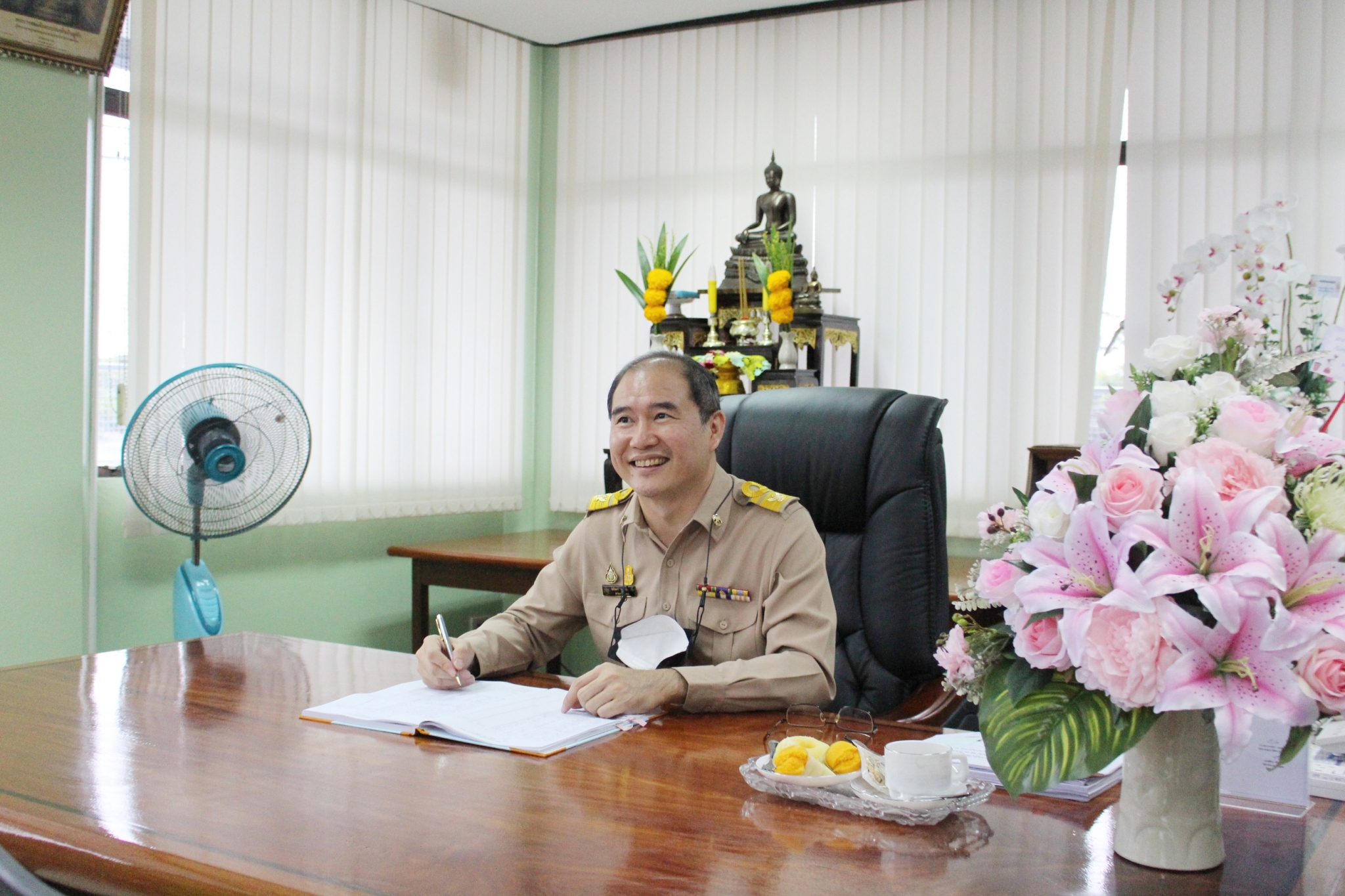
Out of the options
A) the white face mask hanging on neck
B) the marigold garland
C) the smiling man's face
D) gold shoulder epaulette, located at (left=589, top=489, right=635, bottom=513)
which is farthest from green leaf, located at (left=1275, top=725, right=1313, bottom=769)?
the marigold garland

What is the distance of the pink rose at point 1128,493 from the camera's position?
2.68ft

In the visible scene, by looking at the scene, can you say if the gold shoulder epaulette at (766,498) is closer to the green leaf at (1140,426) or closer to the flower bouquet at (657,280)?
the green leaf at (1140,426)

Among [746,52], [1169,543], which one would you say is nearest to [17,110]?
[746,52]

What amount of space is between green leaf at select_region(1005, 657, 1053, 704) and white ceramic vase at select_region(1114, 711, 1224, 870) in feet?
0.37

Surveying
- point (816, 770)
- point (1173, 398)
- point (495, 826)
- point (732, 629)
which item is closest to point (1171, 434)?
point (1173, 398)

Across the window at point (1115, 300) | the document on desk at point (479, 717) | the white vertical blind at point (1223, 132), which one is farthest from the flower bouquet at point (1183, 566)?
the window at point (1115, 300)

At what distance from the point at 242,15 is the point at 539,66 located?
4.42ft

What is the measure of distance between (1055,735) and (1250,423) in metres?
0.27

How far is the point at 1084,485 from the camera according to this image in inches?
34.9

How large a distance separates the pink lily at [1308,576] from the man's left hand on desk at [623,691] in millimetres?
842

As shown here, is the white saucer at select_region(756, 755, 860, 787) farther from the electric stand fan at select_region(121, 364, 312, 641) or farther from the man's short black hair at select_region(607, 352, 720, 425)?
the electric stand fan at select_region(121, 364, 312, 641)

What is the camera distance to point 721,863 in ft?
3.10

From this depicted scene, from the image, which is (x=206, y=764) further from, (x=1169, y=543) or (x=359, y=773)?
(x=1169, y=543)

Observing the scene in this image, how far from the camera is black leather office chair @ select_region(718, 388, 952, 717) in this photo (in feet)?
6.25
